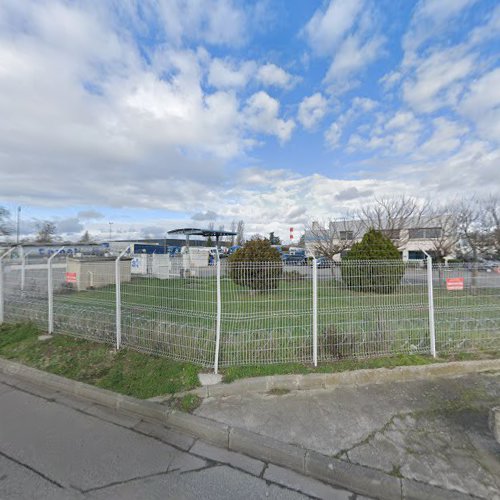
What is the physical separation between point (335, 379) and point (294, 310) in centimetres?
119

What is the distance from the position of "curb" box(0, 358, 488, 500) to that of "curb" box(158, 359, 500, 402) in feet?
0.61

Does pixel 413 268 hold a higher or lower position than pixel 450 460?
higher

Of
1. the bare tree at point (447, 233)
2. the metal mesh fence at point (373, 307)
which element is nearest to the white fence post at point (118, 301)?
the metal mesh fence at point (373, 307)

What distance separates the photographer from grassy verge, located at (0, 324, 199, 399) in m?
3.95

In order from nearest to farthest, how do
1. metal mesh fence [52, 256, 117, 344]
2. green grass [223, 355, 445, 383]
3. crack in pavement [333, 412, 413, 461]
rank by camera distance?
crack in pavement [333, 412, 413, 461] → green grass [223, 355, 445, 383] → metal mesh fence [52, 256, 117, 344]

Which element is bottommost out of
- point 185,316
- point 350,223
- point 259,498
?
point 259,498

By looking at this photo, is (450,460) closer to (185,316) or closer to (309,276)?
Result: (309,276)

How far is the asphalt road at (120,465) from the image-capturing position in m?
2.39

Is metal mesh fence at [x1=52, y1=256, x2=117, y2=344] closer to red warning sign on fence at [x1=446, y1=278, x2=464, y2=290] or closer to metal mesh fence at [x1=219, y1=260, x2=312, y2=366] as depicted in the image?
metal mesh fence at [x1=219, y1=260, x2=312, y2=366]

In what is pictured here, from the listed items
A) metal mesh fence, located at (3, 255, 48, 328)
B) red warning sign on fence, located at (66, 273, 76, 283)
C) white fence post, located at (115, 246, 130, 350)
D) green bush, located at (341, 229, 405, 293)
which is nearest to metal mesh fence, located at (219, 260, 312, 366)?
green bush, located at (341, 229, 405, 293)

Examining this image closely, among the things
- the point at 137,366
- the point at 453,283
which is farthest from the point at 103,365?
the point at 453,283

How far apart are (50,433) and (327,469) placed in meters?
Result: 2.83

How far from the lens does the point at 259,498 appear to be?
7.65 feet

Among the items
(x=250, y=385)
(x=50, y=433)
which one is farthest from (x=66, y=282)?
(x=250, y=385)
